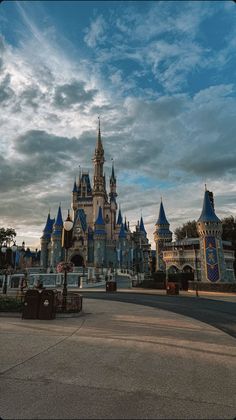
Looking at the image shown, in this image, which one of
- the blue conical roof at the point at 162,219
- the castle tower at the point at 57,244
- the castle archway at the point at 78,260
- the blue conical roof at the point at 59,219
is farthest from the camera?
the blue conical roof at the point at 59,219

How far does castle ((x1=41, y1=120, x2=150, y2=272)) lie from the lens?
73000mm

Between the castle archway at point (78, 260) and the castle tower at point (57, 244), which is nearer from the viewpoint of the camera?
the castle tower at point (57, 244)

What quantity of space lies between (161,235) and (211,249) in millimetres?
19385

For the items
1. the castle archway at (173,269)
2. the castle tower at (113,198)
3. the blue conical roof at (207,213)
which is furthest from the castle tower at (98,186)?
the blue conical roof at (207,213)

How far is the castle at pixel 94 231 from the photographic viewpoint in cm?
7300

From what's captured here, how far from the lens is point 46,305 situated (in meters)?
12.0

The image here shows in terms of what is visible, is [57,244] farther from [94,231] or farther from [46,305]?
[46,305]

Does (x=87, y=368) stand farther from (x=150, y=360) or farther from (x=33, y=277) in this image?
(x=33, y=277)

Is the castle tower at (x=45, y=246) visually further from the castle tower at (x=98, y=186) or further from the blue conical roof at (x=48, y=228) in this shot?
the castle tower at (x=98, y=186)

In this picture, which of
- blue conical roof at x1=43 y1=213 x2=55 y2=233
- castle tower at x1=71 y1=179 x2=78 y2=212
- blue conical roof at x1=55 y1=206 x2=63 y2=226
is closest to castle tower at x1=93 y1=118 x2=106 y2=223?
castle tower at x1=71 y1=179 x2=78 y2=212

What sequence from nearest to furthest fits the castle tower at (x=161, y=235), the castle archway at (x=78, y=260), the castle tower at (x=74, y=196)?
the castle tower at (x=161, y=235), the castle archway at (x=78, y=260), the castle tower at (x=74, y=196)

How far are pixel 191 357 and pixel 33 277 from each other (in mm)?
41118

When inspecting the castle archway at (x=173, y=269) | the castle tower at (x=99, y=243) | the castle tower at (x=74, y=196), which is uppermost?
the castle tower at (x=74, y=196)

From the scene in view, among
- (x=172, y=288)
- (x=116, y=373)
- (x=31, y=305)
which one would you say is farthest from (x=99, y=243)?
(x=116, y=373)
